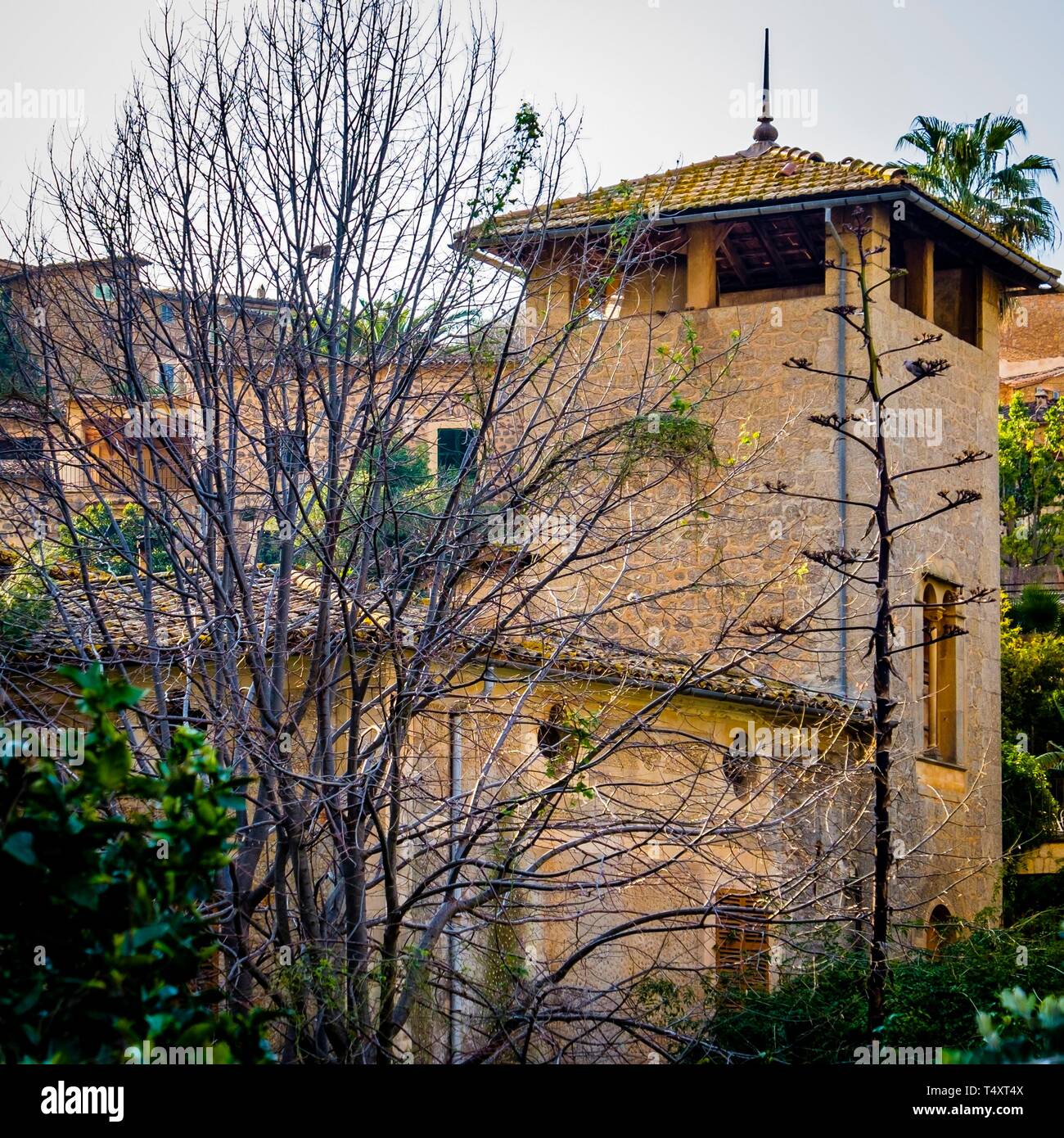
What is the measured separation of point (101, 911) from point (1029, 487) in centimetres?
3048

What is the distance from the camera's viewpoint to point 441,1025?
1024 centimetres

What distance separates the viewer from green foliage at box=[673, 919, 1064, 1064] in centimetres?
937

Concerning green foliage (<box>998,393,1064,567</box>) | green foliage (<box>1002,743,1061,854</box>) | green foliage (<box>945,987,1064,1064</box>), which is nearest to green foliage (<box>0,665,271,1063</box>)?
green foliage (<box>945,987,1064,1064</box>)

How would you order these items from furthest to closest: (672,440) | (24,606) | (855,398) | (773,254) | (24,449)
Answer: (773,254) < (855,398) < (672,440) < (24,606) < (24,449)

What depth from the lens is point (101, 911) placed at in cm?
284

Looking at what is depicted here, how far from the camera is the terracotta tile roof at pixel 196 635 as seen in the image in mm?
8000

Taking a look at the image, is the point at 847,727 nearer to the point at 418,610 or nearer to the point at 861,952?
the point at 861,952

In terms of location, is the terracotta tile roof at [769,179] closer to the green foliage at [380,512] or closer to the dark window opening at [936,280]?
the dark window opening at [936,280]

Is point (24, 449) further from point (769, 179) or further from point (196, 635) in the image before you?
point (769, 179)

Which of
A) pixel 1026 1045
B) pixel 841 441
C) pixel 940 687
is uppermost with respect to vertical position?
pixel 841 441

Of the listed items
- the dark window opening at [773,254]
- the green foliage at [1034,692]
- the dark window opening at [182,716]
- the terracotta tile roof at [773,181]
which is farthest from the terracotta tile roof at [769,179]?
the green foliage at [1034,692]

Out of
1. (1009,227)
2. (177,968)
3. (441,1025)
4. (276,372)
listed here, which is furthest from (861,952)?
(1009,227)

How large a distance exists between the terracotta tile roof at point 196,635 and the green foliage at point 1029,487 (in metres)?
21.7

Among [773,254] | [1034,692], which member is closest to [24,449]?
[773,254]
